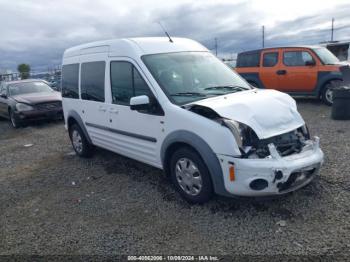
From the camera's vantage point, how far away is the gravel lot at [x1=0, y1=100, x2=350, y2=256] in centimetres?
310

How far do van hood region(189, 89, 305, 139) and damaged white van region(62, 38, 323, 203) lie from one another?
12 mm

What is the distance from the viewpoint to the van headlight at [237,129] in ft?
10.8

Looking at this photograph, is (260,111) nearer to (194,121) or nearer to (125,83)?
(194,121)

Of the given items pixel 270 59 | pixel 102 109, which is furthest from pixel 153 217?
pixel 270 59

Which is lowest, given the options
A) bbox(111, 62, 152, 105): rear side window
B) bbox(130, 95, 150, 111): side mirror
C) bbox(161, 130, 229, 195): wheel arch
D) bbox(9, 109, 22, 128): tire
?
bbox(9, 109, 22, 128): tire

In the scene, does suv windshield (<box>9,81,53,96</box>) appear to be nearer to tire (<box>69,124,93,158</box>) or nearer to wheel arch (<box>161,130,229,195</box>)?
tire (<box>69,124,93,158</box>)

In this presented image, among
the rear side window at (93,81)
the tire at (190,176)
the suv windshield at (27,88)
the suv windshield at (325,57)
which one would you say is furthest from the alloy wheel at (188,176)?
the suv windshield at (27,88)

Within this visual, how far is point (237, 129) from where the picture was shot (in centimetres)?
333

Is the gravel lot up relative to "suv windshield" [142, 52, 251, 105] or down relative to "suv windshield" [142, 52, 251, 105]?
down

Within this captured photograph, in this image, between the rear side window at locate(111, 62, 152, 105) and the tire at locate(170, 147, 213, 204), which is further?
the rear side window at locate(111, 62, 152, 105)

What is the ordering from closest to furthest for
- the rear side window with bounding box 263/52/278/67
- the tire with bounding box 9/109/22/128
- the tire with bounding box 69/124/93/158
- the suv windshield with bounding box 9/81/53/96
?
the tire with bounding box 69/124/93/158, the tire with bounding box 9/109/22/128, the rear side window with bounding box 263/52/278/67, the suv windshield with bounding box 9/81/53/96

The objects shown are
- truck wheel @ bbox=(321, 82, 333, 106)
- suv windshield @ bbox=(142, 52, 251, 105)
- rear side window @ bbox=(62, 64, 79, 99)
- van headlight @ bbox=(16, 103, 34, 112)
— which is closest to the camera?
suv windshield @ bbox=(142, 52, 251, 105)

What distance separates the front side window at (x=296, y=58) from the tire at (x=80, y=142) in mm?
7133

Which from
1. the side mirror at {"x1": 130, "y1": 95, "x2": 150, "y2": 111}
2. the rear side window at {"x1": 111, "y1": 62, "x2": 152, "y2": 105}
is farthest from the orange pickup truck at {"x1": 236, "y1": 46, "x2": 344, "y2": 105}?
the side mirror at {"x1": 130, "y1": 95, "x2": 150, "y2": 111}
